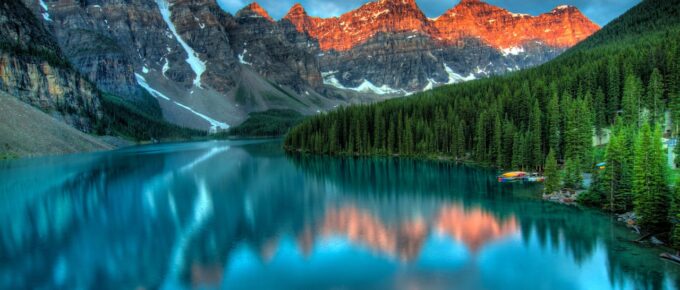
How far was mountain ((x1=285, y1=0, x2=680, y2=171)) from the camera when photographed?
63.5 m

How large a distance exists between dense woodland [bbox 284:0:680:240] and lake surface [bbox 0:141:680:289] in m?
4.01

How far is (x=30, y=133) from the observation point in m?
107

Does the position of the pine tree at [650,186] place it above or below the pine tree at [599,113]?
below

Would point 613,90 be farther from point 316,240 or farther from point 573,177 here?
point 316,240

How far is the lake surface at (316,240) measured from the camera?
2472 centimetres

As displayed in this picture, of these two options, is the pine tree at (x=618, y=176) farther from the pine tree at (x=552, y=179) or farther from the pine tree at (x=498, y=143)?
the pine tree at (x=498, y=143)

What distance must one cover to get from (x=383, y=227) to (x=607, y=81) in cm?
5807

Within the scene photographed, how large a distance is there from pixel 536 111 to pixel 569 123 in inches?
359

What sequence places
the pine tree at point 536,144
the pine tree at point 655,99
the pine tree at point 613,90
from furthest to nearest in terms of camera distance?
the pine tree at point 613,90 → the pine tree at point 655,99 → the pine tree at point 536,144

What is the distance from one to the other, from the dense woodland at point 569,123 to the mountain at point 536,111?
0.20 m

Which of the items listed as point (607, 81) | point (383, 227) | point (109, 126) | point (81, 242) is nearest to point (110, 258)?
point (81, 242)

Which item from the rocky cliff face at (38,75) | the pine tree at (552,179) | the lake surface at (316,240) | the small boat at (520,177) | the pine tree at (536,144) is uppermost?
the rocky cliff face at (38,75)

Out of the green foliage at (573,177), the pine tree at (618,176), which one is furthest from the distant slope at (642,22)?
the pine tree at (618,176)

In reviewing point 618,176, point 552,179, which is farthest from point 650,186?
point 552,179
